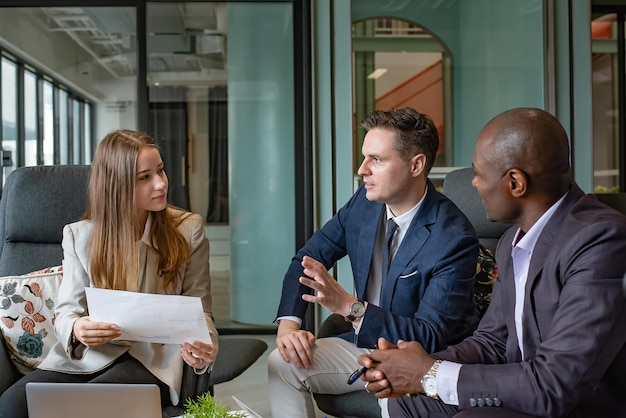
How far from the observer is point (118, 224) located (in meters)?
2.21

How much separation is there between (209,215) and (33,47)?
389cm

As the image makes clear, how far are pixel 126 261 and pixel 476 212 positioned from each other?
4.31ft

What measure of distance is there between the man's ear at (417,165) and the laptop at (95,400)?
1.09 metres

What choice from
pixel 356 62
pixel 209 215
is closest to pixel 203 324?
pixel 356 62

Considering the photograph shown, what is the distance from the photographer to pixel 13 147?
7723 mm

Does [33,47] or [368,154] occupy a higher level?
[33,47]

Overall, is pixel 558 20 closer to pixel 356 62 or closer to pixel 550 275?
pixel 356 62

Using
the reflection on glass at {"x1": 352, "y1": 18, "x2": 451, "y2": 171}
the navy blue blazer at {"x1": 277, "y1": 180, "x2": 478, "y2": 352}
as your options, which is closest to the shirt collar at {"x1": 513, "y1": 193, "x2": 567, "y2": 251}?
the navy blue blazer at {"x1": 277, "y1": 180, "x2": 478, "y2": 352}

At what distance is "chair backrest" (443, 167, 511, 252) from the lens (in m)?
2.75

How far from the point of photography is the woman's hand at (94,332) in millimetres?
1969

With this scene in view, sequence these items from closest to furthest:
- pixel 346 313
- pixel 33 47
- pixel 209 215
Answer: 1. pixel 346 313
2. pixel 209 215
3. pixel 33 47

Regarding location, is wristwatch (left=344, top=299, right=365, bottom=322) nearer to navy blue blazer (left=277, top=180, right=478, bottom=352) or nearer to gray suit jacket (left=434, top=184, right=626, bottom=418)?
navy blue blazer (left=277, top=180, right=478, bottom=352)

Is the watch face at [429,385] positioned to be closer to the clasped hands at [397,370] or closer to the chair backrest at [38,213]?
the clasped hands at [397,370]

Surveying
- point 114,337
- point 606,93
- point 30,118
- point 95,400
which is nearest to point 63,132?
point 30,118
